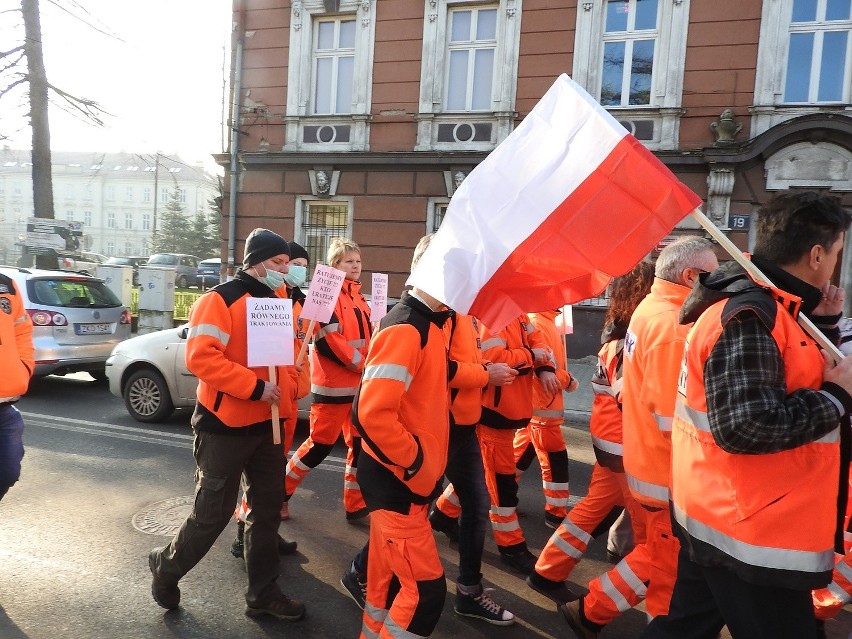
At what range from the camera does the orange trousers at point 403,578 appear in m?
2.42

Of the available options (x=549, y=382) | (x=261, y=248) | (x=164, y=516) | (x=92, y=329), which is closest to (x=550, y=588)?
(x=549, y=382)

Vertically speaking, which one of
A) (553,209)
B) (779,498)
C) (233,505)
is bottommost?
(233,505)

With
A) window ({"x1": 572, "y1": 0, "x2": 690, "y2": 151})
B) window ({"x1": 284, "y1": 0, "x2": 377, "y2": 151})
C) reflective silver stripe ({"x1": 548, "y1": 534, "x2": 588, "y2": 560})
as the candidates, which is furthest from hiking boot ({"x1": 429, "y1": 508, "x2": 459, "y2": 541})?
window ({"x1": 284, "y1": 0, "x2": 377, "y2": 151})

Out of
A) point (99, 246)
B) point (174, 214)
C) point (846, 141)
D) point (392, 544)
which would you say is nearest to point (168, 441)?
point (392, 544)

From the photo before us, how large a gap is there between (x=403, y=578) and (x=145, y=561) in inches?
86.8

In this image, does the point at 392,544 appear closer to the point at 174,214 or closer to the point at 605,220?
the point at 605,220

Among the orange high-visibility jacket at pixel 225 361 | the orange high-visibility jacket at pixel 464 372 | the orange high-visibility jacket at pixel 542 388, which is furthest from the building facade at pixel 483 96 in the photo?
the orange high-visibility jacket at pixel 225 361

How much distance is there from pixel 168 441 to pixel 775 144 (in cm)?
1036

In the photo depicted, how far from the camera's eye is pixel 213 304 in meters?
3.19

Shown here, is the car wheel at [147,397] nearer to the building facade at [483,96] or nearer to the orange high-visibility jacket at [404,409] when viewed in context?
the orange high-visibility jacket at [404,409]

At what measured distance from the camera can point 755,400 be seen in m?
1.76

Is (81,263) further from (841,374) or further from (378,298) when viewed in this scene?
(841,374)

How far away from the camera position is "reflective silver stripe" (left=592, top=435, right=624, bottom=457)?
11.4ft

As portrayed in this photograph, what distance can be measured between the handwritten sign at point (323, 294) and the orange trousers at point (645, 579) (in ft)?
7.71
